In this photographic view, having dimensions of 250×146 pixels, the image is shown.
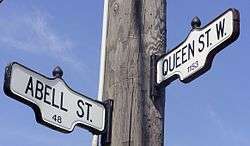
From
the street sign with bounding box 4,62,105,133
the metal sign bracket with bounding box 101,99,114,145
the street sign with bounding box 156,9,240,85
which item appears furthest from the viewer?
the metal sign bracket with bounding box 101,99,114,145

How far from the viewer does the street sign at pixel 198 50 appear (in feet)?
16.8

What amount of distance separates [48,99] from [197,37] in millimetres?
1010

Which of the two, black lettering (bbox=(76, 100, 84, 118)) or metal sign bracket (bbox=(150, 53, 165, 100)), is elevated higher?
metal sign bracket (bbox=(150, 53, 165, 100))

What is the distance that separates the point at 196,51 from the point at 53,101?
3.11 ft

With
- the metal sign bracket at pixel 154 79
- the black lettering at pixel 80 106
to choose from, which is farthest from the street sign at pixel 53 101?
the metal sign bracket at pixel 154 79

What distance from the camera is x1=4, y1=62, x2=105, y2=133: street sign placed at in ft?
17.3

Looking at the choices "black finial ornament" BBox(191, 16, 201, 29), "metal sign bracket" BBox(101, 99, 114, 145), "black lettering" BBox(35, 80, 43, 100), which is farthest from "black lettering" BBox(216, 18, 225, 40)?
"black lettering" BBox(35, 80, 43, 100)

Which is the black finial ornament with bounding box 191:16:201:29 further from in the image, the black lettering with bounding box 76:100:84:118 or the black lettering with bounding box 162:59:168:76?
the black lettering with bounding box 76:100:84:118

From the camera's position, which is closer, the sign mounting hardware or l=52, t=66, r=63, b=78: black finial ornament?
the sign mounting hardware

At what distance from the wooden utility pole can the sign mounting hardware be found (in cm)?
8

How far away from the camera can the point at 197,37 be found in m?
5.36

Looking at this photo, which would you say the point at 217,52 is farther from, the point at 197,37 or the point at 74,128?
the point at 74,128

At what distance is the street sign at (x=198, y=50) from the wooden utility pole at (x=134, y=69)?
118 mm

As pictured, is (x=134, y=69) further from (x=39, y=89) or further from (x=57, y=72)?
(x=39, y=89)
